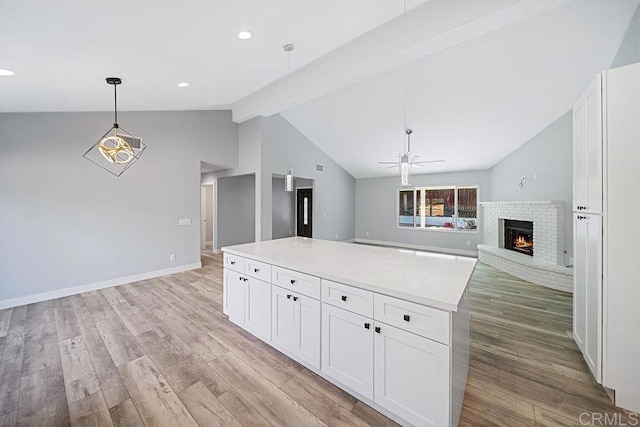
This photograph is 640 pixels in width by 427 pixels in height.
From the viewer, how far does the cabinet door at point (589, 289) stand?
1847 millimetres

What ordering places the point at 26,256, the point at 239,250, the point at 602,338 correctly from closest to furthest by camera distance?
the point at 602,338, the point at 239,250, the point at 26,256

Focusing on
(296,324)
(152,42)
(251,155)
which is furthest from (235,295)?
(251,155)

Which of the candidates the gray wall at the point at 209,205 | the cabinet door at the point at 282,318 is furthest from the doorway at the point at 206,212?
the cabinet door at the point at 282,318

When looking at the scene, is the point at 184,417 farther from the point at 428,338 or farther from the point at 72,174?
the point at 72,174

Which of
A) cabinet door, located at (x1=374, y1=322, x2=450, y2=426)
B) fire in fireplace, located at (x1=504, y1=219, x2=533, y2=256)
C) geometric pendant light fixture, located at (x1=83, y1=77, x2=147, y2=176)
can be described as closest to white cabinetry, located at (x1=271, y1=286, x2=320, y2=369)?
cabinet door, located at (x1=374, y1=322, x2=450, y2=426)

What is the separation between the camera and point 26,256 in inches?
143

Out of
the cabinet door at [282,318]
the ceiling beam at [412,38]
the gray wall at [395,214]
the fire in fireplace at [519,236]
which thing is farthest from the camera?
the gray wall at [395,214]

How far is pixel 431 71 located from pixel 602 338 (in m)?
3.72

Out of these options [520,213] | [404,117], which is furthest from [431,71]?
[520,213]

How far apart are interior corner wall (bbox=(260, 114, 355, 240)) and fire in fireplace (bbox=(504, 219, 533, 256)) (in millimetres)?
4458

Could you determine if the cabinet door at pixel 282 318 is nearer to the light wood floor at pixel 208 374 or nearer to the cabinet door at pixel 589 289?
the light wood floor at pixel 208 374

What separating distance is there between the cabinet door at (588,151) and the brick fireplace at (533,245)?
2.70 metres

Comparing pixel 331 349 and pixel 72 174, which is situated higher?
pixel 72 174

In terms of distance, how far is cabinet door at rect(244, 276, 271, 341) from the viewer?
7.89 ft
